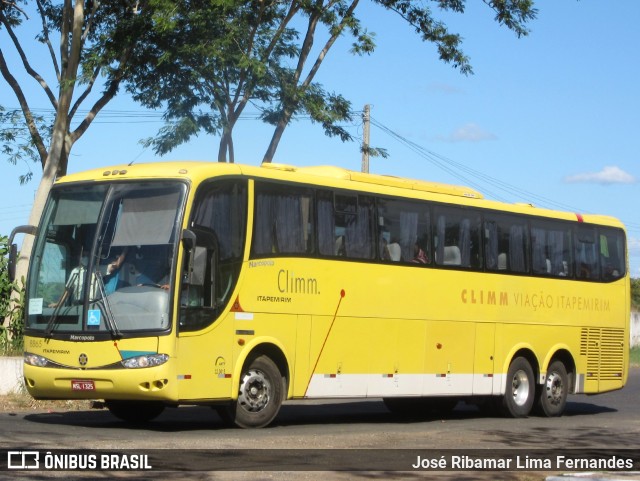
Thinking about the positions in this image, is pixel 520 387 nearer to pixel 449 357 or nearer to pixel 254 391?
pixel 449 357

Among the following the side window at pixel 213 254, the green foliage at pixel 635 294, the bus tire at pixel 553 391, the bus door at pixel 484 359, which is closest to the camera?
the side window at pixel 213 254

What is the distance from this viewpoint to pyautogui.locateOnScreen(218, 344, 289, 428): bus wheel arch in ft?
53.8

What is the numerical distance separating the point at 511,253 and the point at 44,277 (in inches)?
345

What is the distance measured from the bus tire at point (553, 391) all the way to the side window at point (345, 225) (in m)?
5.40

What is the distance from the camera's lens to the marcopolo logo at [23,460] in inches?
429

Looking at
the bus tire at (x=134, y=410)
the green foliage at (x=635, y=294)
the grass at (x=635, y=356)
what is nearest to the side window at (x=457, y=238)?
the bus tire at (x=134, y=410)

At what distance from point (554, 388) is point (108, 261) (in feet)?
32.8

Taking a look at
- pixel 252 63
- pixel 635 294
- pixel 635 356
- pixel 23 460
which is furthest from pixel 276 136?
pixel 635 294

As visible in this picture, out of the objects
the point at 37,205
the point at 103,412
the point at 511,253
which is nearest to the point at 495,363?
the point at 511,253

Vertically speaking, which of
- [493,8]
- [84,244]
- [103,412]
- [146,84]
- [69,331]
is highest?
[493,8]

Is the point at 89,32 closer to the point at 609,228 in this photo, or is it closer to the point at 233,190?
the point at 233,190

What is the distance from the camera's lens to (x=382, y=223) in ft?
62.0

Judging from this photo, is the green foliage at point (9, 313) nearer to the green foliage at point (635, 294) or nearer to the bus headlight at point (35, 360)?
the bus headlight at point (35, 360)

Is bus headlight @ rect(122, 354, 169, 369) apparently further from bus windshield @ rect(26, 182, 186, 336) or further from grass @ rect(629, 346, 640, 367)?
grass @ rect(629, 346, 640, 367)
